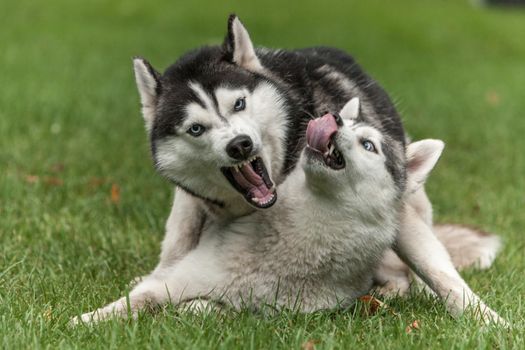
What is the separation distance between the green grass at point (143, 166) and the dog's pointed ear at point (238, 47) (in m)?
1.44

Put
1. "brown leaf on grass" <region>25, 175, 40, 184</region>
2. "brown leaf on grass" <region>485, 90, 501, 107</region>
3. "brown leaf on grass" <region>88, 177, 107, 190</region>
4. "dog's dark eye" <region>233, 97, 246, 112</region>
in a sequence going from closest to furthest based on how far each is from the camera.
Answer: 1. "dog's dark eye" <region>233, 97, 246, 112</region>
2. "brown leaf on grass" <region>25, 175, 40, 184</region>
3. "brown leaf on grass" <region>88, 177, 107, 190</region>
4. "brown leaf on grass" <region>485, 90, 501, 107</region>

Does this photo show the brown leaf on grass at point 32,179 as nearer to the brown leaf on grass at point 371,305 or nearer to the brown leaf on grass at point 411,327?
the brown leaf on grass at point 371,305

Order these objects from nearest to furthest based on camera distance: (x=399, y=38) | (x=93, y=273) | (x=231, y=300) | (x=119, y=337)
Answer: (x=119, y=337)
(x=231, y=300)
(x=93, y=273)
(x=399, y=38)

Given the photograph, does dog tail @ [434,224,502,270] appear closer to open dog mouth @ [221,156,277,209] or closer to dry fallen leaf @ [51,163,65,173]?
open dog mouth @ [221,156,277,209]

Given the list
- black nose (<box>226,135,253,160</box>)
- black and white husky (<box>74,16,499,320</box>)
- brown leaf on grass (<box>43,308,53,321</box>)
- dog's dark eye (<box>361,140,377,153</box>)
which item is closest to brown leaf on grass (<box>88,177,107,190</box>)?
black and white husky (<box>74,16,499,320</box>)

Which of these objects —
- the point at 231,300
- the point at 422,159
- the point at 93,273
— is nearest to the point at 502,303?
the point at 422,159

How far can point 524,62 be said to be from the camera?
16375mm

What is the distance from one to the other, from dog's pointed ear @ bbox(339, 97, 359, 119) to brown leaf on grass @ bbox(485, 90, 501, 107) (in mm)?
7615

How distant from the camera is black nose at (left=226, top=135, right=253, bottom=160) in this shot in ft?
11.9

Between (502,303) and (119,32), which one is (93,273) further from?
(119,32)

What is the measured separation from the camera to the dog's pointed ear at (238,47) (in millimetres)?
4168

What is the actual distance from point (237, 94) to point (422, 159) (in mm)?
1115

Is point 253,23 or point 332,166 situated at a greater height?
point 332,166

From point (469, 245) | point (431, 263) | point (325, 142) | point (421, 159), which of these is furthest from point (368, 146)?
point (469, 245)
